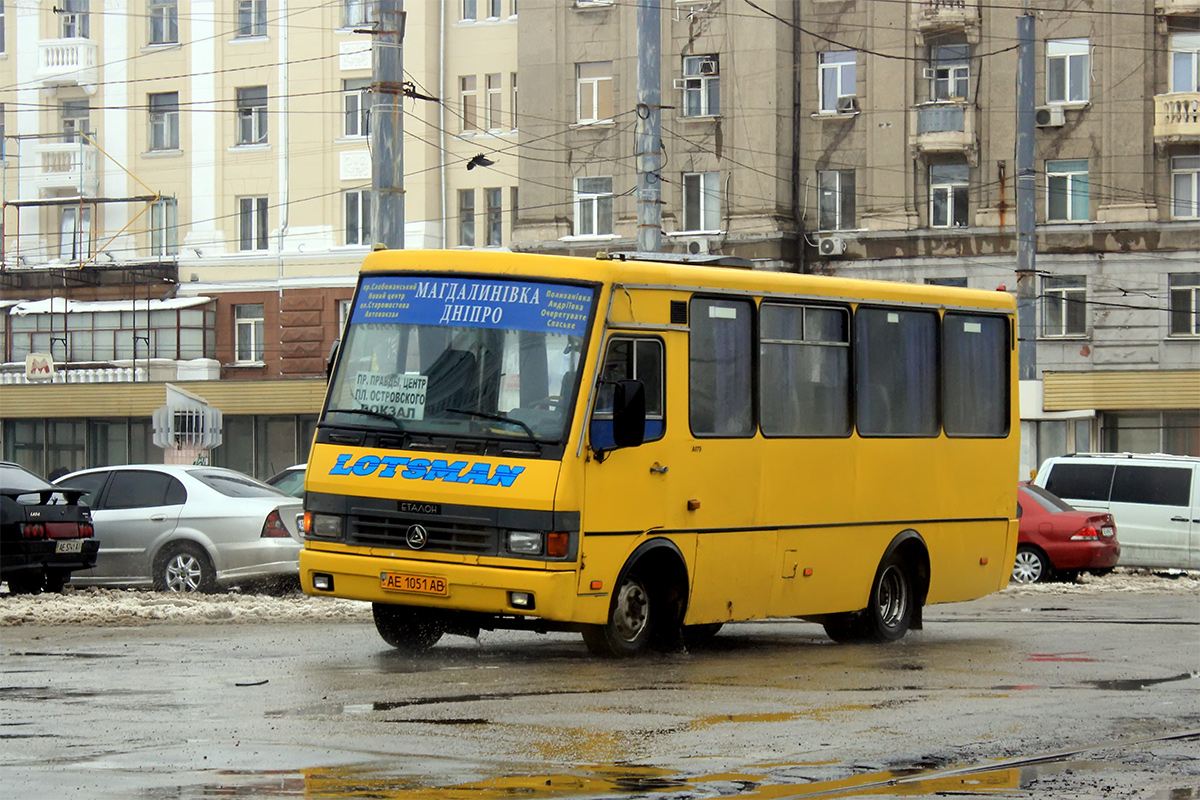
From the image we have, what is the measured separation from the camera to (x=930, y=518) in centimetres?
1585

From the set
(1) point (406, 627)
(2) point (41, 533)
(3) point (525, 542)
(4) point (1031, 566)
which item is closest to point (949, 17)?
(4) point (1031, 566)

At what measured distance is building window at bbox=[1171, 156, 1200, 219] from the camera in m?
46.3

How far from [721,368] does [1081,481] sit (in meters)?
14.8

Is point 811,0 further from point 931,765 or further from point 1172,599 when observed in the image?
point 931,765

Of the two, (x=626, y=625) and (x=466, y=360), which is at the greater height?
(x=466, y=360)

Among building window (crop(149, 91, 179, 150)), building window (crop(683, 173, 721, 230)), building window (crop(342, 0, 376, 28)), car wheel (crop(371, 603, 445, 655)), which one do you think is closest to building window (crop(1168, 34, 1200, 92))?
building window (crop(683, 173, 721, 230))

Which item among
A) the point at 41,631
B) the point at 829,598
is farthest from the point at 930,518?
the point at 41,631

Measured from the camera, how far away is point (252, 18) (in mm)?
56594

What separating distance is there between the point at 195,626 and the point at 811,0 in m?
36.5

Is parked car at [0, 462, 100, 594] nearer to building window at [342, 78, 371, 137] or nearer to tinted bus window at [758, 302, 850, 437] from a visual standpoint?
tinted bus window at [758, 302, 850, 437]

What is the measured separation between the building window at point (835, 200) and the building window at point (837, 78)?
5.35 ft

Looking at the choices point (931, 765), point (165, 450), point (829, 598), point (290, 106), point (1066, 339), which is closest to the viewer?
point (931, 765)

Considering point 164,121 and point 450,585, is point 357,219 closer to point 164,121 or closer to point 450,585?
point 164,121

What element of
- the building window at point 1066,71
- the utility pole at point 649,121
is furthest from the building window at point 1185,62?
the utility pole at point 649,121
